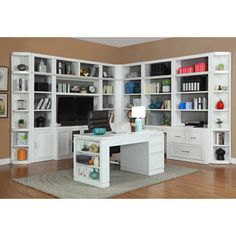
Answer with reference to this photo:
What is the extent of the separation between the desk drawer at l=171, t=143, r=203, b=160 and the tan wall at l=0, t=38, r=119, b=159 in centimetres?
Result: 301

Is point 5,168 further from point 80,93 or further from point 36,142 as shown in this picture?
point 80,93

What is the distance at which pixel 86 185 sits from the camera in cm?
434

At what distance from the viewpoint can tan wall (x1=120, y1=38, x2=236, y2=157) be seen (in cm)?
609

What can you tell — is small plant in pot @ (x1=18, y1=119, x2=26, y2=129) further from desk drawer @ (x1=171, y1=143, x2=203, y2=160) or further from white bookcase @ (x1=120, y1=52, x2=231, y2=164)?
desk drawer @ (x1=171, y1=143, x2=203, y2=160)

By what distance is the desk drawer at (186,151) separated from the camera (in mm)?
6188

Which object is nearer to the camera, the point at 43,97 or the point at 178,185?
the point at 178,185

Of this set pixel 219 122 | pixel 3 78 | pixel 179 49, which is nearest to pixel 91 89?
pixel 3 78

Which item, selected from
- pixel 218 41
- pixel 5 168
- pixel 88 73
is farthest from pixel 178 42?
pixel 5 168

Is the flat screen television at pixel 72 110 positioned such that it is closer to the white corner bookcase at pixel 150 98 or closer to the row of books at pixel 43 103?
the white corner bookcase at pixel 150 98

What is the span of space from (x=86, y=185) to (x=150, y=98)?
147 inches

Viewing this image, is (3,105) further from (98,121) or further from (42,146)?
(98,121)

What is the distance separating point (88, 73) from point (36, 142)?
2.17m

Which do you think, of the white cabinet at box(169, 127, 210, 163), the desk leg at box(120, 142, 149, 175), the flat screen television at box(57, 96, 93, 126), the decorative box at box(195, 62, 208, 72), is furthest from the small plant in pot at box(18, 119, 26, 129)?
the decorative box at box(195, 62, 208, 72)
